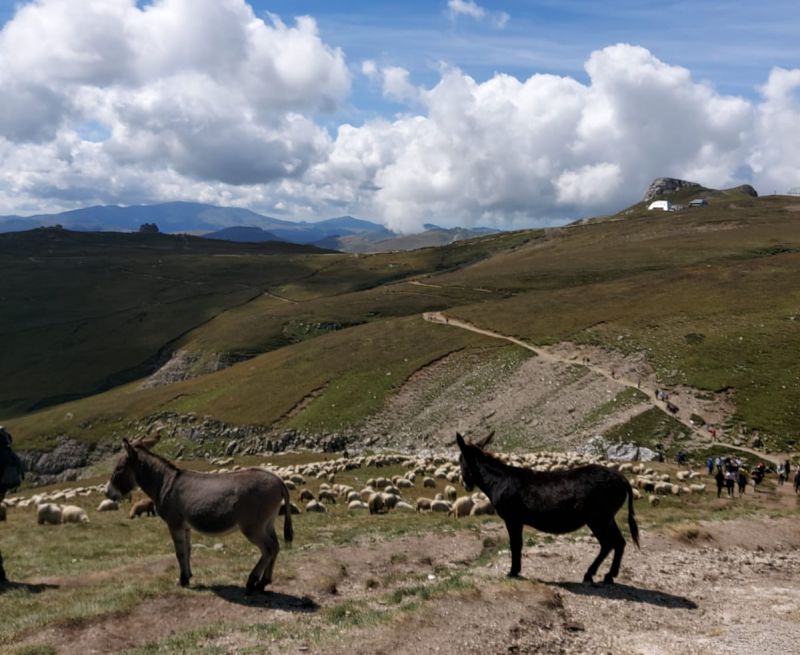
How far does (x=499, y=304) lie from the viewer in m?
110

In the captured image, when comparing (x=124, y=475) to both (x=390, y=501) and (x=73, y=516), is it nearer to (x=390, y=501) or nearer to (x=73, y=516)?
(x=73, y=516)

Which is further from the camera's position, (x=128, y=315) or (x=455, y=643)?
(x=128, y=315)

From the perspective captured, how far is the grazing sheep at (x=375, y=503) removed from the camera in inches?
1259

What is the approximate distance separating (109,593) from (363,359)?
7475 centimetres

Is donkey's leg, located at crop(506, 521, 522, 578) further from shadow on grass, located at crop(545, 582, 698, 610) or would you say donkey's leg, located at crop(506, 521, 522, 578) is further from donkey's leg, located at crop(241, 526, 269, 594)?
donkey's leg, located at crop(241, 526, 269, 594)

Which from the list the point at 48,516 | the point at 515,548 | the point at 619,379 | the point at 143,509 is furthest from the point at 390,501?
the point at 619,379

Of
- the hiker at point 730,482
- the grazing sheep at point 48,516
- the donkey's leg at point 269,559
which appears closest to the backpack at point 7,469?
the donkey's leg at point 269,559

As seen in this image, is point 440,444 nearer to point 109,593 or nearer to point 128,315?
point 109,593

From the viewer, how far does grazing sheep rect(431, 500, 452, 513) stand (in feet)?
104

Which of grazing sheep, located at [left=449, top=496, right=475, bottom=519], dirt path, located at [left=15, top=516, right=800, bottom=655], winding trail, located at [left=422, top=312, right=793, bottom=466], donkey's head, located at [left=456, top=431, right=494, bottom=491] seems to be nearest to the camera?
dirt path, located at [left=15, top=516, right=800, bottom=655]

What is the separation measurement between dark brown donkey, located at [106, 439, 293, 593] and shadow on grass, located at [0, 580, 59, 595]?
3762mm

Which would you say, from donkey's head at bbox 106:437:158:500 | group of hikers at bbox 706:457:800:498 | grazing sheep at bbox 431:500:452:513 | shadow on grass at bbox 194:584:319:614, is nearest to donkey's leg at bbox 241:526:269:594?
shadow on grass at bbox 194:584:319:614

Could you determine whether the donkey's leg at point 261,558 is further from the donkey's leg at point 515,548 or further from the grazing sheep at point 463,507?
the grazing sheep at point 463,507

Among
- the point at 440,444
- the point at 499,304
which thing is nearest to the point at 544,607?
the point at 440,444
